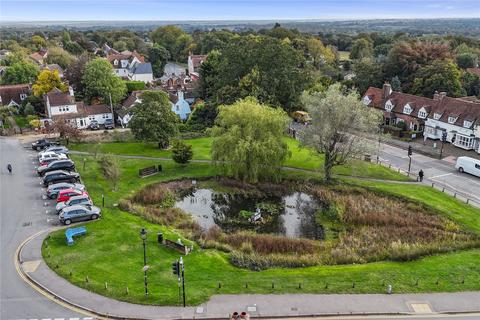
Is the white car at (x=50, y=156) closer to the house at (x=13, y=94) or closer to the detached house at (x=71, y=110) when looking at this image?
the detached house at (x=71, y=110)

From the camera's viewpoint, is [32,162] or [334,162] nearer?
[334,162]

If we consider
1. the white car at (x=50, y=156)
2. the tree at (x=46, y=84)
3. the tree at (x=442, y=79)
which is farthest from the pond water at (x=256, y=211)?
the tree at (x=46, y=84)

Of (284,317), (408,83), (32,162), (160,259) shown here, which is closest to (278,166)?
(160,259)

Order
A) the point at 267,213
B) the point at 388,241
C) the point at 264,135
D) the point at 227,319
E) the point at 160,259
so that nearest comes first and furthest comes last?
the point at 227,319
the point at 160,259
the point at 388,241
the point at 267,213
the point at 264,135

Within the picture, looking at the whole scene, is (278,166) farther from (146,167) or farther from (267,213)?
(146,167)

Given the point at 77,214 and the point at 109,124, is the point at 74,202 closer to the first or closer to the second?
the point at 77,214

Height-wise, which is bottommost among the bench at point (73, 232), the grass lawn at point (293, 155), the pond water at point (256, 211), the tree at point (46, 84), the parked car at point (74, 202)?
the pond water at point (256, 211)
